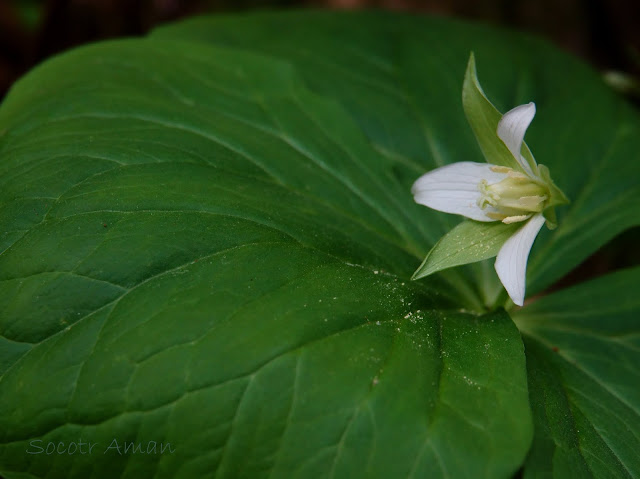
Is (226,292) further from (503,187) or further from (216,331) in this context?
(503,187)

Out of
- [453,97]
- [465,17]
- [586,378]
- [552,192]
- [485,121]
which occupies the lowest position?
[586,378]

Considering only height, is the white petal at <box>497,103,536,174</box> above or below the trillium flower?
above

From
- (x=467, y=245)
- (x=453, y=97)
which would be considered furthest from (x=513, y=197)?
(x=453, y=97)

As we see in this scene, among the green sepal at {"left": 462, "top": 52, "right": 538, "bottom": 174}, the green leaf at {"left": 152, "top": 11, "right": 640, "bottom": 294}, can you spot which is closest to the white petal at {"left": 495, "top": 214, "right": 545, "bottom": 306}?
the green sepal at {"left": 462, "top": 52, "right": 538, "bottom": 174}

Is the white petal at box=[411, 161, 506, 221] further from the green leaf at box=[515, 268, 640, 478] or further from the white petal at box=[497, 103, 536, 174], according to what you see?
the green leaf at box=[515, 268, 640, 478]

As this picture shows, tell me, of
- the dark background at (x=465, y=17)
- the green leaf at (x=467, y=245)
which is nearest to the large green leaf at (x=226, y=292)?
the green leaf at (x=467, y=245)

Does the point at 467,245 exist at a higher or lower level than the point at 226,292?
lower

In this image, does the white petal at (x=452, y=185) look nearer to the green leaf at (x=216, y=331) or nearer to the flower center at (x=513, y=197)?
the flower center at (x=513, y=197)

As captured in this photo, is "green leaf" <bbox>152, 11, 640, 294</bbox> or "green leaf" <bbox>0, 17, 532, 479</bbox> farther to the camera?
"green leaf" <bbox>152, 11, 640, 294</bbox>
